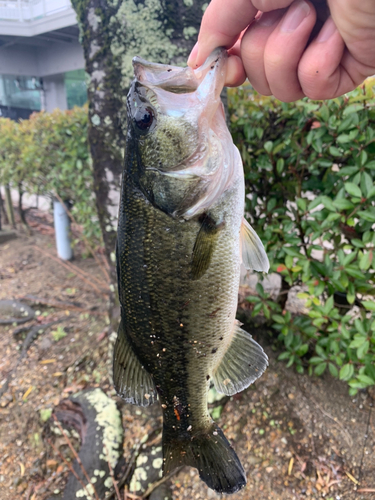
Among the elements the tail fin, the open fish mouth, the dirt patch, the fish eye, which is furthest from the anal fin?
the dirt patch

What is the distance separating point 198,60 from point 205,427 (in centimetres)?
148

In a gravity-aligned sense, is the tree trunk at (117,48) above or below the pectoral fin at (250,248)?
above

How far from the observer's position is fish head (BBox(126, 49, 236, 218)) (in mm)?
1199

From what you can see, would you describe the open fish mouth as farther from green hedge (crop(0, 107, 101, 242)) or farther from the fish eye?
green hedge (crop(0, 107, 101, 242))

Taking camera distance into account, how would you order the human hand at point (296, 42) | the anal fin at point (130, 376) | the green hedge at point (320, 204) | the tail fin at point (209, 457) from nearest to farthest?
the human hand at point (296, 42)
the tail fin at point (209, 457)
the anal fin at point (130, 376)
the green hedge at point (320, 204)

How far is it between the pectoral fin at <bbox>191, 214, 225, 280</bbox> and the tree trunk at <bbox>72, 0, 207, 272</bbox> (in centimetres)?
152

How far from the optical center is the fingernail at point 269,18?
116 centimetres

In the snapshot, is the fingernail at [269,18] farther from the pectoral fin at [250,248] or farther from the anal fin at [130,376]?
the anal fin at [130,376]

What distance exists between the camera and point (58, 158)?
173 inches

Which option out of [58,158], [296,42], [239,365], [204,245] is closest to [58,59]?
[58,158]

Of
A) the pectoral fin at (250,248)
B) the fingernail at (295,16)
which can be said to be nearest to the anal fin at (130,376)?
the pectoral fin at (250,248)

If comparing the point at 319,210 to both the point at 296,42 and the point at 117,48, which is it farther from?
the point at 117,48

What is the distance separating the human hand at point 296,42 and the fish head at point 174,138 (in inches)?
4.0

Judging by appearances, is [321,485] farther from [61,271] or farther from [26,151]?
[26,151]
